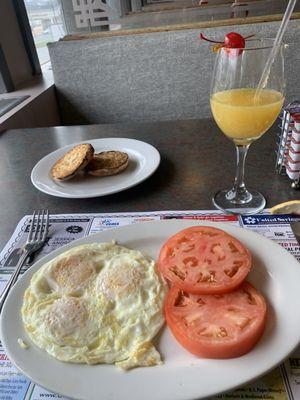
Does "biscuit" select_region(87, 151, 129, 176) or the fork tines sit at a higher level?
"biscuit" select_region(87, 151, 129, 176)

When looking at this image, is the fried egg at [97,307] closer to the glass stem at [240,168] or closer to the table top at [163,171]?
the table top at [163,171]

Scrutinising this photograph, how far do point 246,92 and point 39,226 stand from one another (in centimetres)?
52

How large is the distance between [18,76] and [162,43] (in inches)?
37.5

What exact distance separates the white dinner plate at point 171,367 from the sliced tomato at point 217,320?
0.6 inches

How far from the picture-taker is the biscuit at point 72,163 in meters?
0.88

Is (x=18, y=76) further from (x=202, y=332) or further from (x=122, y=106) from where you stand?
(x=202, y=332)

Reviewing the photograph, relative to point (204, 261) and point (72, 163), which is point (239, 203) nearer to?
point (204, 261)

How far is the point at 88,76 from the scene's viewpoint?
6.53 feet

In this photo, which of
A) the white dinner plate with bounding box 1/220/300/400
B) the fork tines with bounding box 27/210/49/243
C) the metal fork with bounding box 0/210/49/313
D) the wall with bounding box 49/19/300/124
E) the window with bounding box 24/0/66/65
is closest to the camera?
the white dinner plate with bounding box 1/220/300/400

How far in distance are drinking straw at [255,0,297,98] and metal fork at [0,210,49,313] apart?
0.53 m

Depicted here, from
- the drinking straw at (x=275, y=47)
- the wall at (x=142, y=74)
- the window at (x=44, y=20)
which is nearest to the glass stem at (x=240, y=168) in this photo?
the drinking straw at (x=275, y=47)

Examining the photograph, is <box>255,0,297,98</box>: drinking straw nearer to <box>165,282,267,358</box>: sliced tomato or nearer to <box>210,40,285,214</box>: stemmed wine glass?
<box>210,40,285,214</box>: stemmed wine glass

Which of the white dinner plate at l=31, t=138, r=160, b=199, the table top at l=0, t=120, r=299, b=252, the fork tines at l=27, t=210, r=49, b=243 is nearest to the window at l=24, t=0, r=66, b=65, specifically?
the table top at l=0, t=120, r=299, b=252

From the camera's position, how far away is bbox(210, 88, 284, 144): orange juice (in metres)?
0.70
